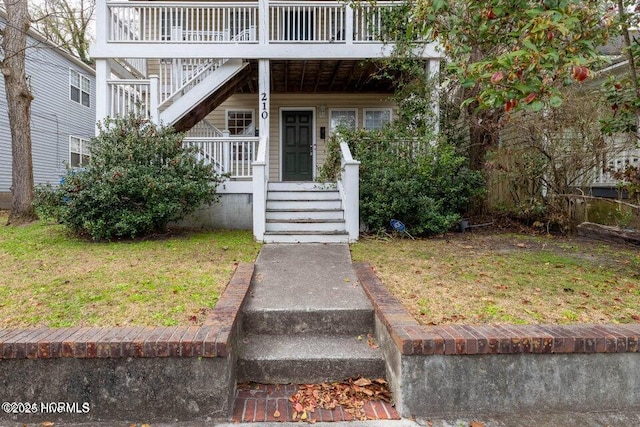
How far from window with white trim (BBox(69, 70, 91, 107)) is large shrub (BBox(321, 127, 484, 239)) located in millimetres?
13307

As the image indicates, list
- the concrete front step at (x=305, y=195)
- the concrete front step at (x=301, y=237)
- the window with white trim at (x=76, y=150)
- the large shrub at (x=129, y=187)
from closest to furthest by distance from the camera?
the large shrub at (x=129, y=187) < the concrete front step at (x=301, y=237) < the concrete front step at (x=305, y=195) < the window with white trim at (x=76, y=150)

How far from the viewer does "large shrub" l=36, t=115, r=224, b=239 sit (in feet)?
19.6

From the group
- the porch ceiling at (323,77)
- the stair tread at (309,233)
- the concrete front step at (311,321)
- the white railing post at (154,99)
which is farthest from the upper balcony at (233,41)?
the concrete front step at (311,321)

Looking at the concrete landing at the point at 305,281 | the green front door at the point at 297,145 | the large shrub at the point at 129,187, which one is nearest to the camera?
the concrete landing at the point at 305,281

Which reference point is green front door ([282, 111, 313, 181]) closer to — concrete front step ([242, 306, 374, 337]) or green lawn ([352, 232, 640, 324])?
green lawn ([352, 232, 640, 324])

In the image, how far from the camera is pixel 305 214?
23.0ft

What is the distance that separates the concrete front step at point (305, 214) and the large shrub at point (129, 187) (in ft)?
4.04

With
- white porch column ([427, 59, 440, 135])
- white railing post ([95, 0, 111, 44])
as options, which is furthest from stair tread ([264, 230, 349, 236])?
white railing post ([95, 0, 111, 44])

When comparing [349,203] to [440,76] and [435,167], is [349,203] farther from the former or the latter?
[440,76]

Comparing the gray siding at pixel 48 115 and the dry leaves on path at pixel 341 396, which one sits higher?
the gray siding at pixel 48 115

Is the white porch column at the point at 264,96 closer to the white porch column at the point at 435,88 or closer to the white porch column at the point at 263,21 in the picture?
the white porch column at the point at 263,21

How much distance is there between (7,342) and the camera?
7.93ft

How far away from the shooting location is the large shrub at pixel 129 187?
597 centimetres

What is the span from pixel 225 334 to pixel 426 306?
5.53 ft
